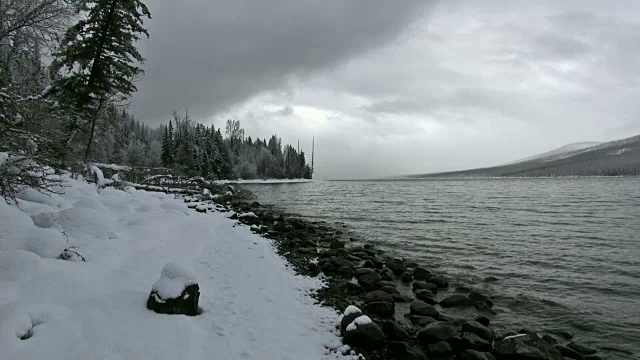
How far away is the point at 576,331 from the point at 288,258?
27.5 ft

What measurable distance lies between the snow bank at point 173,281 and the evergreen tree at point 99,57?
41.6ft

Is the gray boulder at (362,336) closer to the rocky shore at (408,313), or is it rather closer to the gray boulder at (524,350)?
the rocky shore at (408,313)

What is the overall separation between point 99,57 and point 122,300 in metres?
15.1

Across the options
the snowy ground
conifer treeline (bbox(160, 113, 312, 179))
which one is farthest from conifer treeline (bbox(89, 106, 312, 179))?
the snowy ground

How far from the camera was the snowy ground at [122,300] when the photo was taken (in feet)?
13.0

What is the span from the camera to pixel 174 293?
520 centimetres

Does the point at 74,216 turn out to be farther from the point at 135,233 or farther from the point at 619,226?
the point at 619,226

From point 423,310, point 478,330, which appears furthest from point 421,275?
point 478,330

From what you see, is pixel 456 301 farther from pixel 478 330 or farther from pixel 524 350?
pixel 524 350

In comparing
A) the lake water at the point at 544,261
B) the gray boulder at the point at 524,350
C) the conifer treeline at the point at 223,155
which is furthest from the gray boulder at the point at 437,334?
the conifer treeline at the point at 223,155

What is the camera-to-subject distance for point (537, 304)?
8961 mm

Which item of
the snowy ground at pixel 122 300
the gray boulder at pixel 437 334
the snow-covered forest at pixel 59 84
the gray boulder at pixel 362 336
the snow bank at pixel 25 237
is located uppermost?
→ the snow-covered forest at pixel 59 84

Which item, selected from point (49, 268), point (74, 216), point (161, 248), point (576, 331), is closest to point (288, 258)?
point (161, 248)

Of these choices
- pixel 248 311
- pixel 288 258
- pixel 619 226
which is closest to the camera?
pixel 248 311
